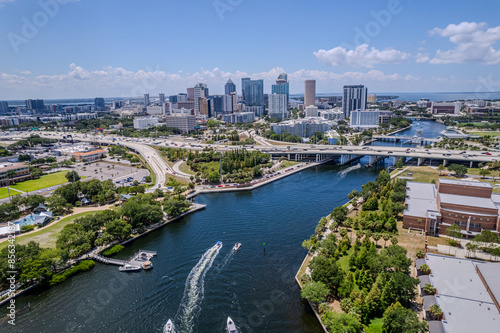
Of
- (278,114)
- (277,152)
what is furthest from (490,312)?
(278,114)

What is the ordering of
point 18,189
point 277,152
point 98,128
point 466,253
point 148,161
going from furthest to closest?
point 98,128 < point 277,152 < point 148,161 < point 18,189 < point 466,253

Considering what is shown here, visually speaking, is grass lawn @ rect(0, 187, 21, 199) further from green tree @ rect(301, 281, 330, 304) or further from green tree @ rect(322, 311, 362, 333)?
green tree @ rect(322, 311, 362, 333)

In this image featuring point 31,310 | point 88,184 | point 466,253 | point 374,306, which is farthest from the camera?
point 88,184

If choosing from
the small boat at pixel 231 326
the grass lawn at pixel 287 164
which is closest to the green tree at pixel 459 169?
the grass lawn at pixel 287 164

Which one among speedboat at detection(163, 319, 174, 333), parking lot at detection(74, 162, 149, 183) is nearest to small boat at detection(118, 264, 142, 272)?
speedboat at detection(163, 319, 174, 333)

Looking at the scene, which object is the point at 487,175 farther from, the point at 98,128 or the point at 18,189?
the point at 98,128

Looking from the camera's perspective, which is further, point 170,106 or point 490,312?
point 170,106
